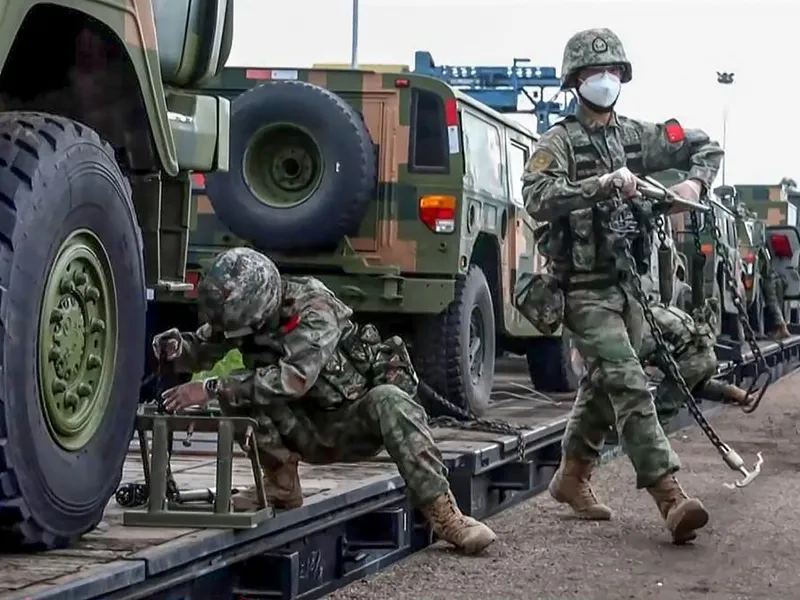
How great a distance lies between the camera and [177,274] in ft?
16.8

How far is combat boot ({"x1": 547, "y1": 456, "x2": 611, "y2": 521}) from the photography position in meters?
7.23

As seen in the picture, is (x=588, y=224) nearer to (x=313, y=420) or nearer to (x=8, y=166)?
(x=313, y=420)

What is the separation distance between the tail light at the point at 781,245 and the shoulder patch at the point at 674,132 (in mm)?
15785

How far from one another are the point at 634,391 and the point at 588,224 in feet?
2.33

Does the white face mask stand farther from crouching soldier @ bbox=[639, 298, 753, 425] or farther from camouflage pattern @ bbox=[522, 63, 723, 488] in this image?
crouching soldier @ bbox=[639, 298, 753, 425]

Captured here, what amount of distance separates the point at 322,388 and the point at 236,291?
1.93ft

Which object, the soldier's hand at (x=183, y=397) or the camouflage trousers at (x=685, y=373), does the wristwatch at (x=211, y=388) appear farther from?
the camouflage trousers at (x=685, y=373)

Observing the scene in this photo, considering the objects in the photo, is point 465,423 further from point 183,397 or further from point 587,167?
point 183,397

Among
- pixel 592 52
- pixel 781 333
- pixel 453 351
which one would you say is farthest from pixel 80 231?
pixel 781 333

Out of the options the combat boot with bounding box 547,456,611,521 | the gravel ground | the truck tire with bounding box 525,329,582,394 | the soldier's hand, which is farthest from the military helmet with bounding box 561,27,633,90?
the truck tire with bounding box 525,329,582,394

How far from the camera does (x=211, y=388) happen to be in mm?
5137

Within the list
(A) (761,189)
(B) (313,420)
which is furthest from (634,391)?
(A) (761,189)

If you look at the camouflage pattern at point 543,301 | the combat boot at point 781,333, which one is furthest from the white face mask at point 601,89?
the combat boot at point 781,333

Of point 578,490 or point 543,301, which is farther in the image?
point 578,490
